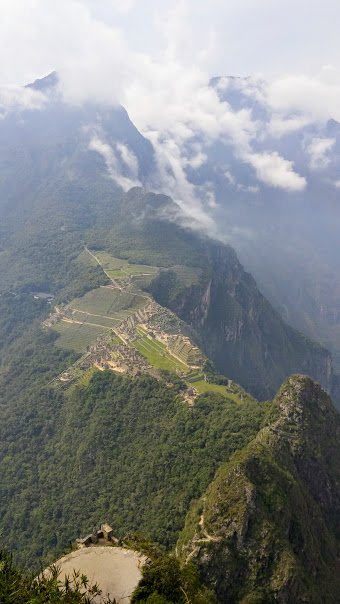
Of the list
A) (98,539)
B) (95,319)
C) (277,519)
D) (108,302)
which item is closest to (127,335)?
(95,319)

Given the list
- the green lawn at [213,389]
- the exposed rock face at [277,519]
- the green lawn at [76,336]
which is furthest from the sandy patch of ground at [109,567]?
the green lawn at [76,336]

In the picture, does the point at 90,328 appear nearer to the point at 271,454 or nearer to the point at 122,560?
the point at 271,454

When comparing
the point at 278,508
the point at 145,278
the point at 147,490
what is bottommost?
the point at 147,490

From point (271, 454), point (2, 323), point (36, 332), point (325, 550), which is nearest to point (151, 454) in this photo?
point (271, 454)

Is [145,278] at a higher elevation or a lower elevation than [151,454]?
higher

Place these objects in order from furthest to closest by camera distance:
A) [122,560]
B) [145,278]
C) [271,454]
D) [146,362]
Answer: [145,278] < [146,362] < [271,454] < [122,560]

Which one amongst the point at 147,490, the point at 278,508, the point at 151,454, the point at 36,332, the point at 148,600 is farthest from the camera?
the point at 36,332

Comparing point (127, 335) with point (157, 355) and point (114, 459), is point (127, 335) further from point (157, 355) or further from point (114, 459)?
point (114, 459)
